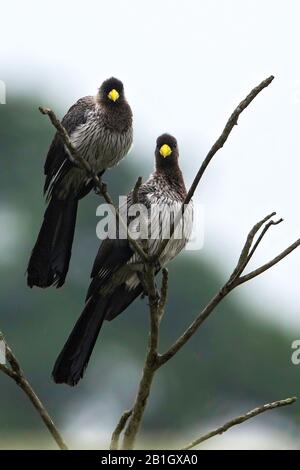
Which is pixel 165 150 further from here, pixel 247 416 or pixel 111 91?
pixel 247 416

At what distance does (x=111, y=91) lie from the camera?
7293 millimetres

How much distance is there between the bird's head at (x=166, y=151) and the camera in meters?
6.79

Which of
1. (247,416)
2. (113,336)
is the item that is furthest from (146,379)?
(113,336)

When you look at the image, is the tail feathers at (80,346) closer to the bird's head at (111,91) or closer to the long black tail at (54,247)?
the long black tail at (54,247)

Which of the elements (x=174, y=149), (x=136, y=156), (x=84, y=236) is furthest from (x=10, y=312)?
(x=174, y=149)

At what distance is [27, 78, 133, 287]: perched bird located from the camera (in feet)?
21.6

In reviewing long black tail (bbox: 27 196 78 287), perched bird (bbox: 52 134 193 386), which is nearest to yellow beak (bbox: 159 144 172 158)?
perched bird (bbox: 52 134 193 386)

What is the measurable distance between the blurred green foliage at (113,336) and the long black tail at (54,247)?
767 inches

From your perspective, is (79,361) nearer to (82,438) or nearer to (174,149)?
(174,149)

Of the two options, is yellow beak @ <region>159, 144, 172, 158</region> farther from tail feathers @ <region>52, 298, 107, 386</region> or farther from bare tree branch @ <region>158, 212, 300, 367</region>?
bare tree branch @ <region>158, 212, 300, 367</region>

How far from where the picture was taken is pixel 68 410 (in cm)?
2880

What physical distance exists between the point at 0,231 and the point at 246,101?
102ft

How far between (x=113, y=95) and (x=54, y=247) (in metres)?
1.14
